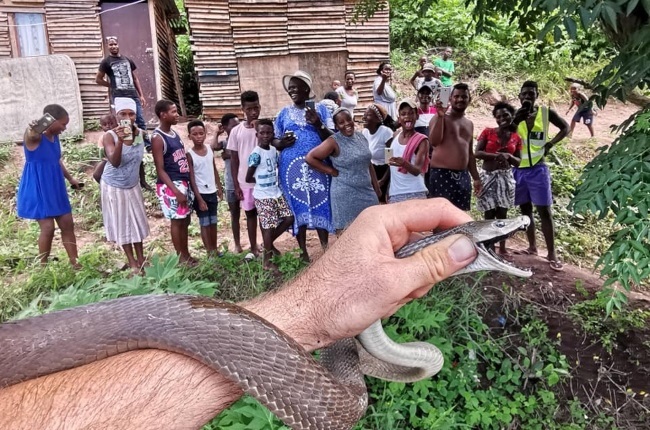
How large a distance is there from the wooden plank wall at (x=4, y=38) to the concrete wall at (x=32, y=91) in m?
0.83

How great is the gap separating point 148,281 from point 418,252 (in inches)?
95.3

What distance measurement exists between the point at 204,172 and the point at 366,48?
845 cm

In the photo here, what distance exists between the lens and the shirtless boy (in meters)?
5.48

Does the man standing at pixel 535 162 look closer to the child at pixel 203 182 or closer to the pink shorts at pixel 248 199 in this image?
the pink shorts at pixel 248 199

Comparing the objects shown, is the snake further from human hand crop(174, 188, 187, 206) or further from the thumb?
human hand crop(174, 188, 187, 206)

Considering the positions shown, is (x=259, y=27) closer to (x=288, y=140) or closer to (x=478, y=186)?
(x=288, y=140)

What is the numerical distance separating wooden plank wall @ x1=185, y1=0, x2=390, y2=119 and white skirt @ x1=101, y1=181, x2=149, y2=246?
709cm

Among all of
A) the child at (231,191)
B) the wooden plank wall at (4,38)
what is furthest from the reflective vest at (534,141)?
the wooden plank wall at (4,38)

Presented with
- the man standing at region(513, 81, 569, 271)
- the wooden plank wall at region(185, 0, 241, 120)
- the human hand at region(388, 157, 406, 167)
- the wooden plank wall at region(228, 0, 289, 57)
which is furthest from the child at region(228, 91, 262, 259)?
the wooden plank wall at region(228, 0, 289, 57)

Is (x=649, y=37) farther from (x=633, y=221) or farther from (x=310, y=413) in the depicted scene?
(x=310, y=413)

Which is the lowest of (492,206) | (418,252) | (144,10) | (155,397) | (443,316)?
(443,316)

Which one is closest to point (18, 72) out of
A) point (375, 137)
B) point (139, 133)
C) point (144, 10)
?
point (144, 10)

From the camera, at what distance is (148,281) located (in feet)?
11.5

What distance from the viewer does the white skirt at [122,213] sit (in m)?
5.36
